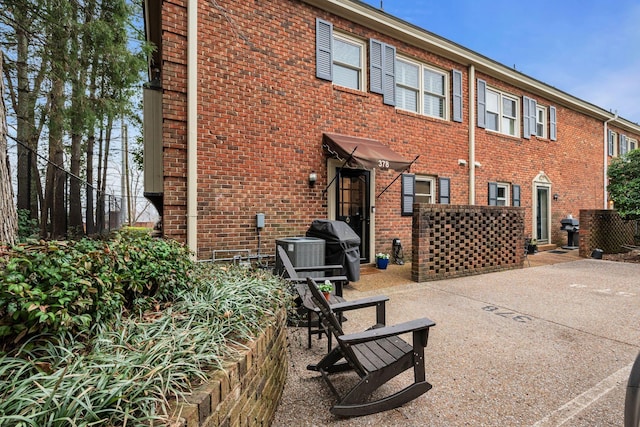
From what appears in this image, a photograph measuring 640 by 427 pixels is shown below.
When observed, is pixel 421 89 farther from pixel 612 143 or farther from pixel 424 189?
pixel 612 143

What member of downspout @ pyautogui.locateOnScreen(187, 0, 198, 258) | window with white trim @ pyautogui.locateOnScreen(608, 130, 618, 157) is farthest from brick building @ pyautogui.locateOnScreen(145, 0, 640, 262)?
window with white trim @ pyautogui.locateOnScreen(608, 130, 618, 157)

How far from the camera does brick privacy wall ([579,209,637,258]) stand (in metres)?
9.60

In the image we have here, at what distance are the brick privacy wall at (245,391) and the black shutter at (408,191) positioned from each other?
6.35 metres

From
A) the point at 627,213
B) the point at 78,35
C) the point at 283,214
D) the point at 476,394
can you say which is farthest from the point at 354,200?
the point at 627,213

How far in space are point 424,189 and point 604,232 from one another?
6394 mm

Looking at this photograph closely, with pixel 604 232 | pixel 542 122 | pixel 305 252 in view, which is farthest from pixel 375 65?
pixel 604 232

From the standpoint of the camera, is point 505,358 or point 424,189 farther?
point 424,189

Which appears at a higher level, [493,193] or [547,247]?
[493,193]

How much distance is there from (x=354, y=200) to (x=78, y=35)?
6341 millimetres

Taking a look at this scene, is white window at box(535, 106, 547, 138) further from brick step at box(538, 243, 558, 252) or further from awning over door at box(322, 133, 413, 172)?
awning over door at box(322, 133, 413, 172)

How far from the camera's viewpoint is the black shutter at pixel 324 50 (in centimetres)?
684

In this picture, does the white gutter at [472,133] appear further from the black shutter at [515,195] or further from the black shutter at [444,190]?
the black shutter at [515,195]

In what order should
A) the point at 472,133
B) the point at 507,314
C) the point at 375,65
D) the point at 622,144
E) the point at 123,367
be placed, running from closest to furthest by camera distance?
the point at 123,367, the point at 507,314, the point at 375,65, the point at 472,133, the point at 622,144

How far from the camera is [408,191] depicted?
8227mm
